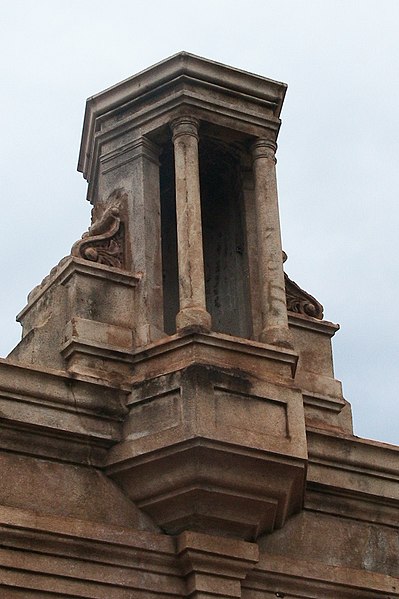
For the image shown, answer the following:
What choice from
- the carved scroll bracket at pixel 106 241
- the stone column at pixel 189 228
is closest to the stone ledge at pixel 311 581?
the stone column at pixel 189 228

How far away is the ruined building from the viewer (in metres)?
11.9

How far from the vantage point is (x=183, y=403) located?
12.1m

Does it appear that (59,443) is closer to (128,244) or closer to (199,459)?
(199,459)

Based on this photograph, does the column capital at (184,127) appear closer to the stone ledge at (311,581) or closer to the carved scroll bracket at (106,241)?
the carved scroll bracket at (106,241)

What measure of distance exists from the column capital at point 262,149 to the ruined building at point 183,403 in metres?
0.01

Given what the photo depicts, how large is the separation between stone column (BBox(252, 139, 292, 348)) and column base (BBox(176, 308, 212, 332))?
0.80 m

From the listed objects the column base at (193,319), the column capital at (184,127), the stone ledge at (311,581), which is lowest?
the stone ledge at (311,581)

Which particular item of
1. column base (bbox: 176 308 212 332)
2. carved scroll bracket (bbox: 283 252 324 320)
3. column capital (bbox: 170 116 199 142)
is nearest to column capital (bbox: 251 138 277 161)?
column capital (bbox: 170 116 199 142)

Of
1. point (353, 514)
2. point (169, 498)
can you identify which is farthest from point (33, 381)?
point (353, 514)

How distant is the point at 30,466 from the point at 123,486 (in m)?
0.89

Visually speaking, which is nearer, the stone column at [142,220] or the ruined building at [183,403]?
the ruined building at [183,403]

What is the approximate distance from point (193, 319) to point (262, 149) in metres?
2.52

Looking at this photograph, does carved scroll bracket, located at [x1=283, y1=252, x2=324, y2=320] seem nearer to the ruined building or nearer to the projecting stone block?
the ruined building

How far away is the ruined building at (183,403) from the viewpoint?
11.9m
